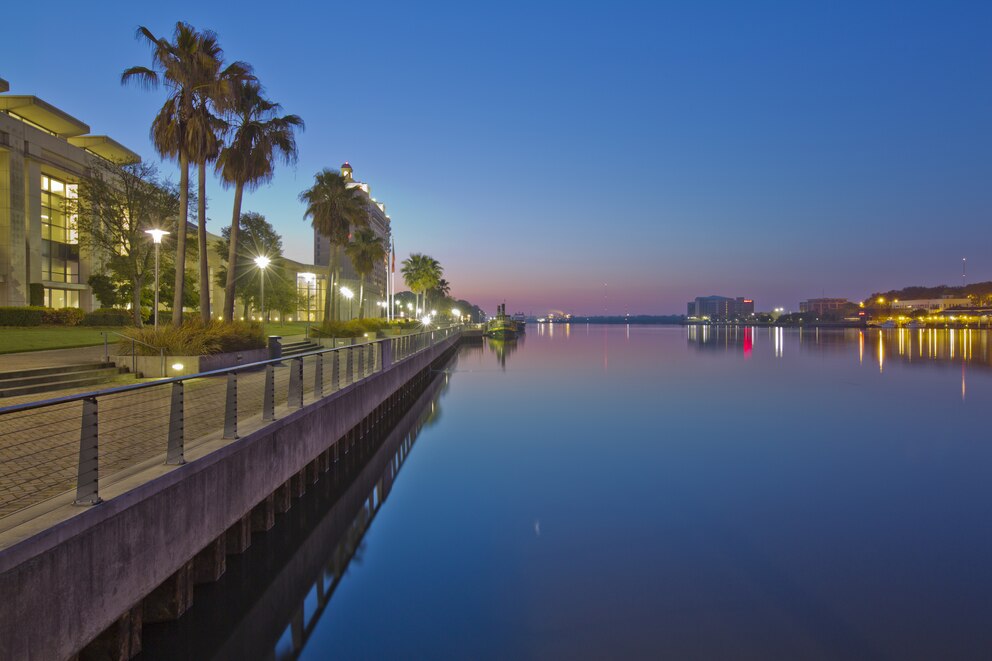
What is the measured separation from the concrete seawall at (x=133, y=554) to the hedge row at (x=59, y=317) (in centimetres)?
3273

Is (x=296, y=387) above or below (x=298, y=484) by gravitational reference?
above

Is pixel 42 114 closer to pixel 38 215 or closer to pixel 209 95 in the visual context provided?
pixel 38 215

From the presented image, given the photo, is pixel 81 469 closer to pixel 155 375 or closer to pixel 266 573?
pixel 266 573

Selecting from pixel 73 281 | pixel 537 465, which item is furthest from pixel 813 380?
pixel 73 281

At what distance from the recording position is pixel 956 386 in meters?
41.8

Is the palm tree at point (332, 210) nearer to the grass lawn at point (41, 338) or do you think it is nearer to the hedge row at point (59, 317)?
the hedge row at point (59, 317)

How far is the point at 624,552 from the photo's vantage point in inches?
452

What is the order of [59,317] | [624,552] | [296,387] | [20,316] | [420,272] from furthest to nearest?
[420,272] → [59,317] → [20,316] → [296,387] → [624,552]

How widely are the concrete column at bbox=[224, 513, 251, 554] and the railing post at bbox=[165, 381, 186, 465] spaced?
2999mm

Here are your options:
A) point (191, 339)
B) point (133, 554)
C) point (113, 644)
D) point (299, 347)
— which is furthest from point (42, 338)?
point (133, 554)

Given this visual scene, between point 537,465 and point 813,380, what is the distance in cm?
3537

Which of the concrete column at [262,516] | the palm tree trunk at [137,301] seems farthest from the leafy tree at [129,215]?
the concrete column at [262,516]

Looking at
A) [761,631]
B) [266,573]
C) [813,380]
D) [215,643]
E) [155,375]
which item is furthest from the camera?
[813,380]

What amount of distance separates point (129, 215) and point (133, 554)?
41671 mm
